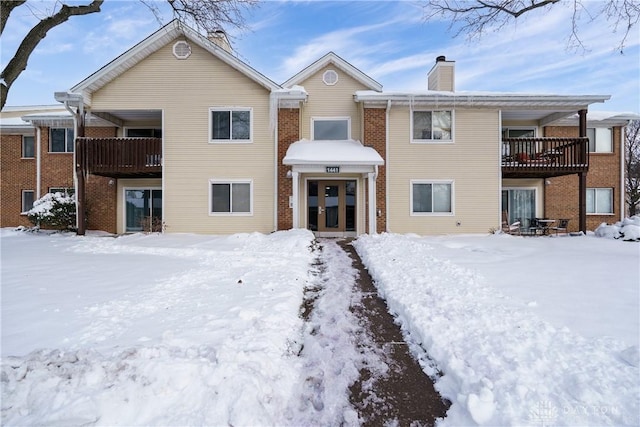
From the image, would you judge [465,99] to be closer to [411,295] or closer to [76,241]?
[411,295]

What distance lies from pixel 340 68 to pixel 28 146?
601 inches

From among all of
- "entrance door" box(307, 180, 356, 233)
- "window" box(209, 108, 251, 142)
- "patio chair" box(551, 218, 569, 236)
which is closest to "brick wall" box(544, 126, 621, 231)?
"patio chair" box(551, 218, 569, 236)

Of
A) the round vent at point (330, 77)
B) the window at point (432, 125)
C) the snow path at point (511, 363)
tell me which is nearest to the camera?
the snow path at point (511, 363)

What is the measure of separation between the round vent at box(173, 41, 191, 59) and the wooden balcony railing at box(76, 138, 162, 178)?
11.0 feet

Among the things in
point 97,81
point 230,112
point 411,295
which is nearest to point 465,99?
point 230,112

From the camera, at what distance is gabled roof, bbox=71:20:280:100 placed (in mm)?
12117

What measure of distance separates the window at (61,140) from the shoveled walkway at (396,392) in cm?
1709

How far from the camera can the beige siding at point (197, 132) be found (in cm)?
1267

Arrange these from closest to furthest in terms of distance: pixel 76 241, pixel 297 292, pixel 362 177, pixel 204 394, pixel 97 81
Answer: pixel 204 394, pixel 297 292, pixel 76 241, pixel 97 81, pixel 362 177

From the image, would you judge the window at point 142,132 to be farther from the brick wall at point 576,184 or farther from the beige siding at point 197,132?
the brick wall at point 576,184

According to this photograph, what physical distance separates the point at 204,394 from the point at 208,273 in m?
4.15

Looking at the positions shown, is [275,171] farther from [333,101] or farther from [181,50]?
[181,50]

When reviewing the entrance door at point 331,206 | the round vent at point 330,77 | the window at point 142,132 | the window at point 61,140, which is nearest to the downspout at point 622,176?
the entrance door at point 331,206

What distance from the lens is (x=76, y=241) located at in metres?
11.0
